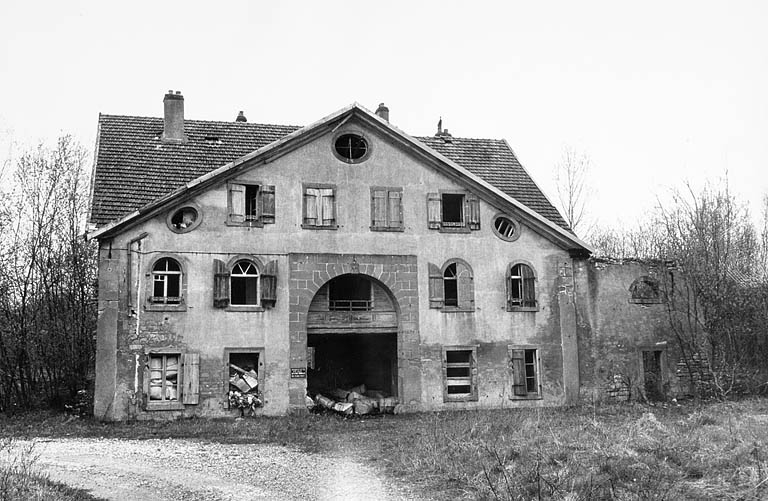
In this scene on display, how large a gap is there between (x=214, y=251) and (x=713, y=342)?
55.6 ft

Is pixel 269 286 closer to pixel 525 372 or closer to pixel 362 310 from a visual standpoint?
pixel 362 310

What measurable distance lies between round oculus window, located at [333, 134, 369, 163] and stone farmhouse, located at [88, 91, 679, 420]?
0.06m

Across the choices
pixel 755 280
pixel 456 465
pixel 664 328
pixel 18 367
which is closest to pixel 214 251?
pixel 18 367

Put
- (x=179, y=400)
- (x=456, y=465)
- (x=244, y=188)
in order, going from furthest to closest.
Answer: (x=244, y=188)
(x=179, y=400)
(x=456, y=465)

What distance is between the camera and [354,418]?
23.9 meters

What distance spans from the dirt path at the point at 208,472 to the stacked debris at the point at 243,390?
5631 mm

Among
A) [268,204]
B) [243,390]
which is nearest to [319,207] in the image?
[268,204]

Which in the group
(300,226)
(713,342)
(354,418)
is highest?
(300,226)

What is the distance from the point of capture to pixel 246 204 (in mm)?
24812

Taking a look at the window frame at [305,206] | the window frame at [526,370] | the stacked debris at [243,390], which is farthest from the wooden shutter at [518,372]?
the stacked debris at [243,390]

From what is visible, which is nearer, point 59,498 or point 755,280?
point 59,498

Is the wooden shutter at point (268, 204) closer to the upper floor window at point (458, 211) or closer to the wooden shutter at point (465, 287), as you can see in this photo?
the upper floor window at point (458, 211)

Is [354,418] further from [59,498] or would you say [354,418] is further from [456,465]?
[59,498]

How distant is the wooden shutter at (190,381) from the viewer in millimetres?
22953
